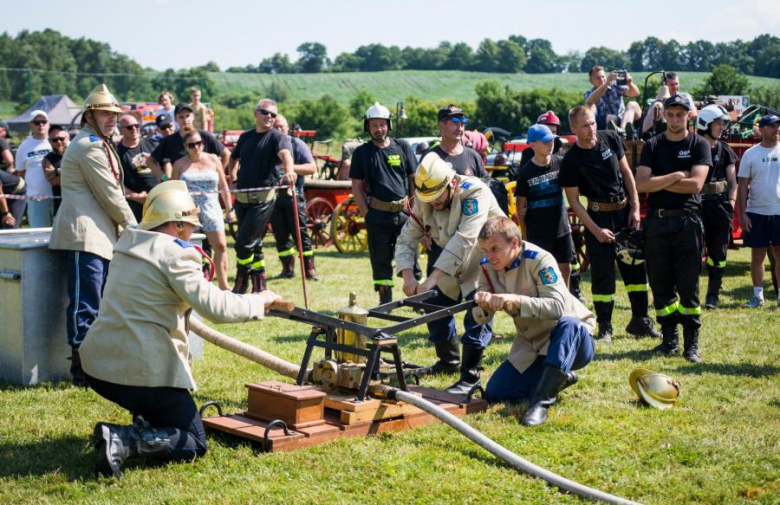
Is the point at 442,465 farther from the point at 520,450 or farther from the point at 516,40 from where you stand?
the point at 516,40

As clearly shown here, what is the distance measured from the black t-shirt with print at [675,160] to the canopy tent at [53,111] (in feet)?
109

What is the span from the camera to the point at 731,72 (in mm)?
34969

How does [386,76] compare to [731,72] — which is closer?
[731,72]

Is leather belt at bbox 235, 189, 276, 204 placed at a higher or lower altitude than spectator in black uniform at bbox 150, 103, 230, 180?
lower

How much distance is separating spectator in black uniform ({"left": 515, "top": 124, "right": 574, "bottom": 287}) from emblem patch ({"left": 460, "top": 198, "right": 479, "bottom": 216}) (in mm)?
2359

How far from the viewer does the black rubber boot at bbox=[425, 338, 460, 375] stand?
6.97m

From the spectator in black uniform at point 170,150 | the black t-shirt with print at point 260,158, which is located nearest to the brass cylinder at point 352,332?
the black t-shirt with print at point 260,158

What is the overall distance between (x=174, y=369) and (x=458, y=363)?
9.39 feet

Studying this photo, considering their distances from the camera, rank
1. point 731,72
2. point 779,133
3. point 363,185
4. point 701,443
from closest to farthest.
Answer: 1. point 701,443
2. point 363,185
3. point 779,133
4. point 731,72

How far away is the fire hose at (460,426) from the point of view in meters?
4.29

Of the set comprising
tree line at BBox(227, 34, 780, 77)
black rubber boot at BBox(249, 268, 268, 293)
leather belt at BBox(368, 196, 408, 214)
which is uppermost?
tree line at BBox(227, 34, 780, 77)

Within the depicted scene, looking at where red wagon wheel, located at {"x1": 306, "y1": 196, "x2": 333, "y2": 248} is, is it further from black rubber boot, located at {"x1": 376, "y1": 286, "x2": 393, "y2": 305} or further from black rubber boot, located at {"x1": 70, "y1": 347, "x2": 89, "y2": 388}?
black rubber boot, located at {"x1": 70, "y1": 347, "x2": 89, "y2": 388}

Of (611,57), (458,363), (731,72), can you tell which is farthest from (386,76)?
(458,363)

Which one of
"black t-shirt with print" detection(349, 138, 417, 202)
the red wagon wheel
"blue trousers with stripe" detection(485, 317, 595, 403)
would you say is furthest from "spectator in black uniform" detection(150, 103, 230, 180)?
"blue trousers with stripe" detection(485, 317, 595, 403)
